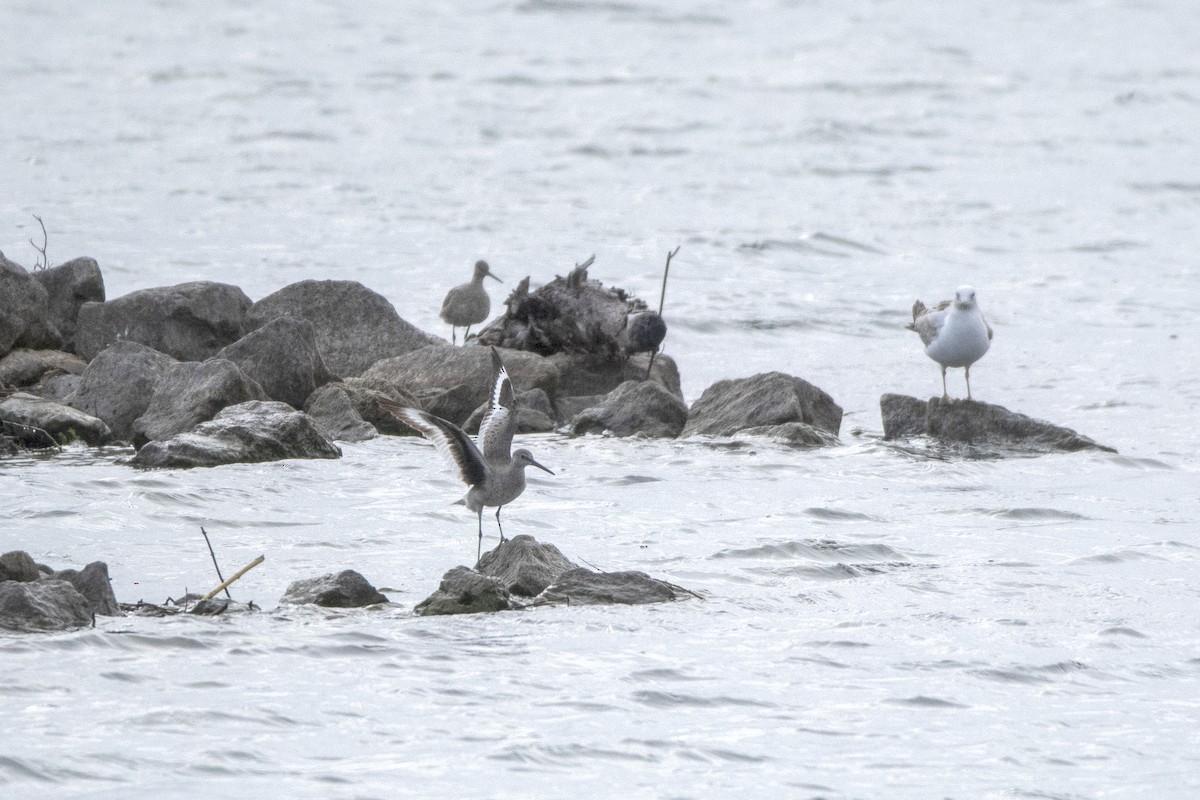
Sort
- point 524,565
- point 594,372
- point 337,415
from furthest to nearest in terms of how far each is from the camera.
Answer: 1. point 594,372
2. point 337,415
3. point 524,565

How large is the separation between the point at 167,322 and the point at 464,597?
18.8 ft

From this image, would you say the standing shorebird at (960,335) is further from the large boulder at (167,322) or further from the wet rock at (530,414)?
the large boulder at (167,322)

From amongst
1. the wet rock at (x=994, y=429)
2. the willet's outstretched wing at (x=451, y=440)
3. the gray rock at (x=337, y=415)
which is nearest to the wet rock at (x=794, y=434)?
the wet rock at (x=994, y=429)

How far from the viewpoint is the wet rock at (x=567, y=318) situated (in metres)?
12.4

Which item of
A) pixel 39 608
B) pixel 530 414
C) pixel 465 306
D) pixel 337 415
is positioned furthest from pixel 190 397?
pixel 465 306

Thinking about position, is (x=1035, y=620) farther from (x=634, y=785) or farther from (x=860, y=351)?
(x=860, y=351)

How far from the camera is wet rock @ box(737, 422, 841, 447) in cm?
1098

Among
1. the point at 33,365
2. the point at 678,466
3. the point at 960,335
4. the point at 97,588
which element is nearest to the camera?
the point at 97,588

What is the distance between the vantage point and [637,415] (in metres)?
11.2

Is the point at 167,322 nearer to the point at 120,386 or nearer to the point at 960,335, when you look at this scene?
the point at 120,386

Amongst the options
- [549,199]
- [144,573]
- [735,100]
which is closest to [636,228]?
[549,199]

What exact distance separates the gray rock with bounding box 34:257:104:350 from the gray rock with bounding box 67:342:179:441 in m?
1.85

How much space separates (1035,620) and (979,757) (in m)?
1.70

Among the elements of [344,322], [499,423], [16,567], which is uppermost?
[344,322]
